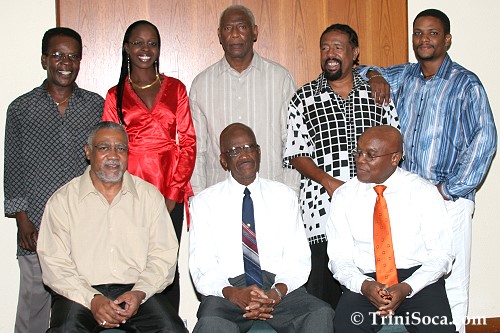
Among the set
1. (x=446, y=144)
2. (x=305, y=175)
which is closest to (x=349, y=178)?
(x=305, y=175)

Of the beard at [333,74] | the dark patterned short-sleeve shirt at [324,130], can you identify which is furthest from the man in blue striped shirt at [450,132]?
the beard at [333,74]

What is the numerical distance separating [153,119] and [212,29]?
97 cm

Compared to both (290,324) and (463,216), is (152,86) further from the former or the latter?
(463,216)

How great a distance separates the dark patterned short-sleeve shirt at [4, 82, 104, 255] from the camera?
4082mm

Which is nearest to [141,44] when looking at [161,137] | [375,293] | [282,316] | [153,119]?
[153,119]

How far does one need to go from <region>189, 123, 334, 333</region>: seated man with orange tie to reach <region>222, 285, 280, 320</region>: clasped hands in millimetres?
25

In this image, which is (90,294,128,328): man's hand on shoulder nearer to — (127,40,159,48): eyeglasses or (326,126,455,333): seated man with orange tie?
(326,126,455,333): seated man with orange tie

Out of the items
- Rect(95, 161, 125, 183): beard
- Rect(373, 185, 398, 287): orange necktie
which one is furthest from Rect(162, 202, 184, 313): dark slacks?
Rect(373, 185, 398, 287): orange necktie

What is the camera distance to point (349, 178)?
3.99 meters

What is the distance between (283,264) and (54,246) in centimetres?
123

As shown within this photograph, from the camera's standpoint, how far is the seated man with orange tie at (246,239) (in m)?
3.58

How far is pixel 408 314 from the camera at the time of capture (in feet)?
11.3

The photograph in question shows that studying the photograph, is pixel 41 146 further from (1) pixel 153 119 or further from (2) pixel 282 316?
(2) pixel 282 316

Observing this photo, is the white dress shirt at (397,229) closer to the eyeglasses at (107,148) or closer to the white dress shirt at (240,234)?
the white dress shirt at (240,234)
